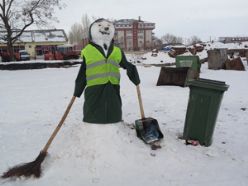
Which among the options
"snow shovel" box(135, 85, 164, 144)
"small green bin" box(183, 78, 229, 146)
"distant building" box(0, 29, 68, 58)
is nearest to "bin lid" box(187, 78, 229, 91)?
"small green bin" box(183, 78, 229, 146)

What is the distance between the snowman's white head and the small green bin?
52.8 inches

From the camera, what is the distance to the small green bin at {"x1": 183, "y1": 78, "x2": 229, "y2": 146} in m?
4.01

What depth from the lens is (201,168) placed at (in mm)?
3719

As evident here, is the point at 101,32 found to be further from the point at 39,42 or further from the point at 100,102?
the point at 39,42

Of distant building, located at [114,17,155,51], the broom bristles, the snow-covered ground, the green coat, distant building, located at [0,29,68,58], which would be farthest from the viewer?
distant building, located at [114,17,155,51]

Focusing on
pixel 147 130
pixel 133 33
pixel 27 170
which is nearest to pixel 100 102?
pixel 147 130

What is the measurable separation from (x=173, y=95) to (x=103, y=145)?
16.0 ft

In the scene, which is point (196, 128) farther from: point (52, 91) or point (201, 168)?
point (52, 91)

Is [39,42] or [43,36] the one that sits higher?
[43,36]

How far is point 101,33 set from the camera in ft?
13.4

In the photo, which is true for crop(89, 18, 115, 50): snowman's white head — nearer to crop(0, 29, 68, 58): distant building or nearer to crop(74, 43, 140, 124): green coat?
crop(74, 43, 140, 124): green coat

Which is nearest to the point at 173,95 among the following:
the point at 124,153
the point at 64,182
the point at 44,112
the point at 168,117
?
the point at 168,117

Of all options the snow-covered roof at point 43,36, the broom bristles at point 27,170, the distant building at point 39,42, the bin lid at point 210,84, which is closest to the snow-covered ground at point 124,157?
the broom bristles at point 27,170

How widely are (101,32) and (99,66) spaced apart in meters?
0.51
